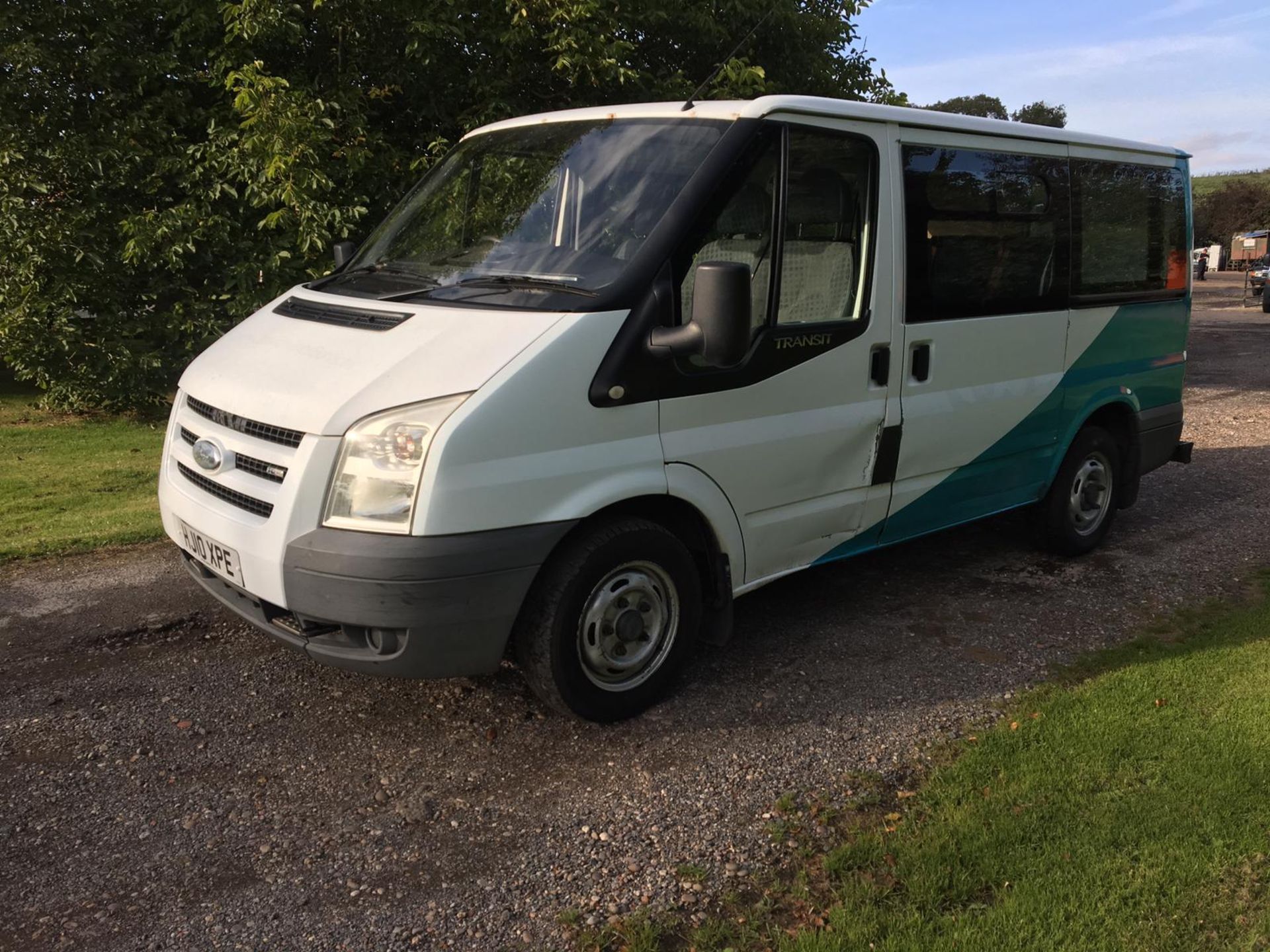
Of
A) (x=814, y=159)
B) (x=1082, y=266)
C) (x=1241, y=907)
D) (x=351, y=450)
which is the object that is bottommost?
(x=1241, y=907)

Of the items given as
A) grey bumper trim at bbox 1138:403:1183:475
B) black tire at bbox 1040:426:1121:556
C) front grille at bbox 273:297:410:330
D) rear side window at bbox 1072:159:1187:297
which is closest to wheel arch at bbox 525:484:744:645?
front grille at bbox 273:297:410:330

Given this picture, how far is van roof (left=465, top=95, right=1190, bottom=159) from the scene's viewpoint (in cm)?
401

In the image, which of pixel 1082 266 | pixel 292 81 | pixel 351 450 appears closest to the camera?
pixel 351 450

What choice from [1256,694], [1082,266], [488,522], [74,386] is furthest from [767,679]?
[74,386]

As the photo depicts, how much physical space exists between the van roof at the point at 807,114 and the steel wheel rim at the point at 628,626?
5.97ft

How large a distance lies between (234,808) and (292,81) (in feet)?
25.5

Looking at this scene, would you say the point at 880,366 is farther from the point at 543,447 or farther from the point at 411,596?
the point at 411,596

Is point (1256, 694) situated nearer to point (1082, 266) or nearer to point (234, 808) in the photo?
point (1082, 266)

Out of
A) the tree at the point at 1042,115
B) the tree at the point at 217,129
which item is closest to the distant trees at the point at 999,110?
the tree at the point at 1042,115

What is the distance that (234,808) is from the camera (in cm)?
338

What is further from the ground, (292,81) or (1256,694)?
(292,81)

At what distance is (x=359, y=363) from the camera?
3.53m

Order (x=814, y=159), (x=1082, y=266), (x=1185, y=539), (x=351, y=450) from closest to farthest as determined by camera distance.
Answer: (x=351, y=450) → (x=814, y=159) → (x=1082, y=266) → (x=1185, y=539)

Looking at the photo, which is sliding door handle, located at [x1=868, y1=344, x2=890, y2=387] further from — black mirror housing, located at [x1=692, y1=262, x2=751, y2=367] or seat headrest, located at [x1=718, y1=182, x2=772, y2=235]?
black mirror housing, located at [x1=692, y1=262, x2=751, y2=367]
